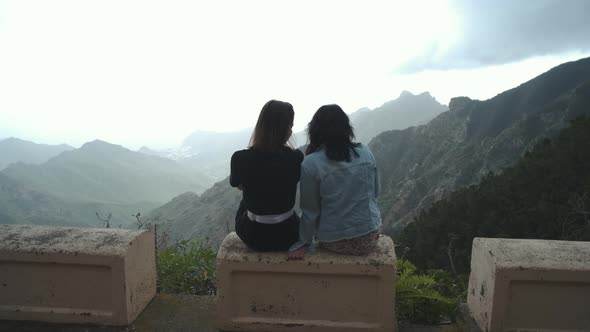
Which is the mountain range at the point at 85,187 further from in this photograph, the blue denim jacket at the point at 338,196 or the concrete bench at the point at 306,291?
the blue denim jacket at the point at 338,196

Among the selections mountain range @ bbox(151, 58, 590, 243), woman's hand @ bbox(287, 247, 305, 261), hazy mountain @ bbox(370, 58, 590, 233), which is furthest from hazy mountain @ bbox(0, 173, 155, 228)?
woman's hand @ bbox(287, 247, 305, 261)

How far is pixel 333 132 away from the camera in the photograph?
→ 3254mm

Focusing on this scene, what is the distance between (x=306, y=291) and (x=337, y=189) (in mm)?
795

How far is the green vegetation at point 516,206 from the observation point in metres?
21.6

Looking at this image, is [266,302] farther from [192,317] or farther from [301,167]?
[301,167]

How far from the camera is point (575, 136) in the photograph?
1050 inches

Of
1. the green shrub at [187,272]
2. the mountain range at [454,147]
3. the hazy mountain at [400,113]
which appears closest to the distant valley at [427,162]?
the mountain range at [454,147]

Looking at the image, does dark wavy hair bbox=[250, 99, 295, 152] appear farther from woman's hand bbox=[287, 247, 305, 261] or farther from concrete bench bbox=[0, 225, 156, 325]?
concrete bench bbox=[0, 225, 156, 325]

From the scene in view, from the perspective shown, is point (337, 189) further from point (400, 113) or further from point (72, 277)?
point (400, 113)

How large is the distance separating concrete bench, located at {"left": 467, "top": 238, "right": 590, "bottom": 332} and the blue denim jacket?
948mm

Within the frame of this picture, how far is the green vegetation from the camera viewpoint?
70.8ft

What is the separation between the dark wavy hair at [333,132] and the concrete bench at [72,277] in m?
1.73

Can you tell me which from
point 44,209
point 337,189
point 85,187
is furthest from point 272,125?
point 85,187

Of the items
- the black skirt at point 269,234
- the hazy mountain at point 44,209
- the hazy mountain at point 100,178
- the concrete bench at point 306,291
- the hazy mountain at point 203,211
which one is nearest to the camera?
the concrete bench at point 306,291
